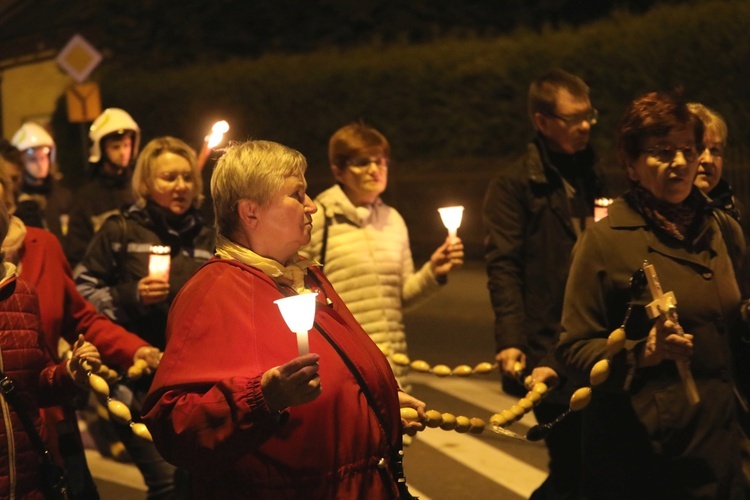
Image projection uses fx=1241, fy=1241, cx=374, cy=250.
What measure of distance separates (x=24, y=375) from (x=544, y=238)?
2.48m

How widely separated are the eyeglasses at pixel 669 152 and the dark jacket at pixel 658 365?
22cm

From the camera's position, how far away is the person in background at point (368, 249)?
580 cm

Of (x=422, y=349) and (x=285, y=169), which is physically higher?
(x=285, y=169)

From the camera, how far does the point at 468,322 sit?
14445 mm

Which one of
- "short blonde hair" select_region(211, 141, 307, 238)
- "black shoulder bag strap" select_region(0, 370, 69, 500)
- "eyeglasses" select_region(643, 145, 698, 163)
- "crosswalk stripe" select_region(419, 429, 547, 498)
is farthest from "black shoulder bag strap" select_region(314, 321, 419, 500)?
"crosswalk stripe" select_region(419, 429, 547, 498)

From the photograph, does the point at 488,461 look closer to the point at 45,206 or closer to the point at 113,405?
the point at 113,405

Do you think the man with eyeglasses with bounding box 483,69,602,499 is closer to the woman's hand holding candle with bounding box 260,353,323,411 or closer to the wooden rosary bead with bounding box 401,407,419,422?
the wooden rosary bead with bounding box 401,407,419,422

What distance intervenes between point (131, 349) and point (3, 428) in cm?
138

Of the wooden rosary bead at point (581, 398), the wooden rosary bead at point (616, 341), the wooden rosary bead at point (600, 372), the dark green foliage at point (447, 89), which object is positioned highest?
the dark green foliage at point (447, 89)

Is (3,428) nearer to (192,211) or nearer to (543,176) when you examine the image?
(192,211)

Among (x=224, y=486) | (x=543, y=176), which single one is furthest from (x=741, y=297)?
(x=224, y=486)

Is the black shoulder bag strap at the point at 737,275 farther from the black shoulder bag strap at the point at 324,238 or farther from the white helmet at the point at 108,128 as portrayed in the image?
the white helmet at the point at 108,128

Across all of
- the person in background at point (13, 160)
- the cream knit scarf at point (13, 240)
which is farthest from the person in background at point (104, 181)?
the cream knit scarf at point (13, 240)

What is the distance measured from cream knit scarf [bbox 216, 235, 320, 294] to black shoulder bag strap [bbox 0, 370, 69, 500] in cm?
94
